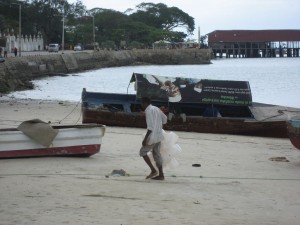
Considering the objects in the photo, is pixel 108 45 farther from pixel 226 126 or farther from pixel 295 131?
pixel 295 131

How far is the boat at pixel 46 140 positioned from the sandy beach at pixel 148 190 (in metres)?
0.22

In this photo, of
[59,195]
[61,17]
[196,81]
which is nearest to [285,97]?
[196,81]

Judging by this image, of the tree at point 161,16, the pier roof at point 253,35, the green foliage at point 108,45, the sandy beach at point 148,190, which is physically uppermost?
the tree at point 161,16

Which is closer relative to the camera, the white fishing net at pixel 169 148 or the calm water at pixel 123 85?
the white fishing net at pixel 169 148

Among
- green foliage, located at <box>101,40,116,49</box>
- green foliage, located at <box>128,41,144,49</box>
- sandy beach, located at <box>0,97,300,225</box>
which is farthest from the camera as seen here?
green foliage, located at <box>128,41,144,49</box>

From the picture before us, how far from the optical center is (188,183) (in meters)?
9.46

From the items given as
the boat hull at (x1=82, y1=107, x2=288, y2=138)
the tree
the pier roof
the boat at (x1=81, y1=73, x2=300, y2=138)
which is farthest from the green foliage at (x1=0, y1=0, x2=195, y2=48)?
the boat hull at (x1=82, y1=107, x2=288, y2=138)

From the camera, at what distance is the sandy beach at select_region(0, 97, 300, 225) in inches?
270

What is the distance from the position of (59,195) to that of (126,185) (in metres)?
1.35

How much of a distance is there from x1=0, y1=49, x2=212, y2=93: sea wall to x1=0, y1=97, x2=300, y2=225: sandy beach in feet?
91.5

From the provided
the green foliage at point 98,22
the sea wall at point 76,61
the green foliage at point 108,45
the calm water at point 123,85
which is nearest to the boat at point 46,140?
the calm water at point 123,85

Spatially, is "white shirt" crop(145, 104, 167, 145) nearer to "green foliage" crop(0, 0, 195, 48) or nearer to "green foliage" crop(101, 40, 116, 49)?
"green foliage" crop(0, 0, 195, 48)

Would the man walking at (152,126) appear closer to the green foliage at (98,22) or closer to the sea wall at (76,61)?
the sea wall at (76,61)

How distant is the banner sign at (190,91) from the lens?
1917 cm
